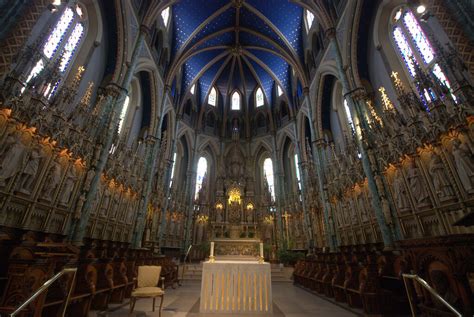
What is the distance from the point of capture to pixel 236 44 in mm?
25562

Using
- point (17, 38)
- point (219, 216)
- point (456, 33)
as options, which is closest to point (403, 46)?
point (456, 33)

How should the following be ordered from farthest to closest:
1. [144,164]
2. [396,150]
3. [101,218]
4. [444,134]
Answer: [144,164], [101,218], [396,150], [444,134]

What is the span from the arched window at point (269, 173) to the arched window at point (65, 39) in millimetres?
20233

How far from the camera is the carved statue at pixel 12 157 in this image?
7015 millimetres

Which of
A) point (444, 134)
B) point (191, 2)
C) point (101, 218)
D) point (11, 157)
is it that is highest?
point (191, 2)

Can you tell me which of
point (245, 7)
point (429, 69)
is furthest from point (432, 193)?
point (245, 7)

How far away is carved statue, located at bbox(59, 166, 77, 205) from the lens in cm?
930

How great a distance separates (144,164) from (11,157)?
9021mm

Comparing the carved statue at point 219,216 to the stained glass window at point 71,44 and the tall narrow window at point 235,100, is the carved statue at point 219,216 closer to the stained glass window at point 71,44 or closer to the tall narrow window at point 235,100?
the tall narrow window at point 235,100

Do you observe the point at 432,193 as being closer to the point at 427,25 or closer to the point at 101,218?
the point at 427,25

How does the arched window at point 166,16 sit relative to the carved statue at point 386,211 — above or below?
above

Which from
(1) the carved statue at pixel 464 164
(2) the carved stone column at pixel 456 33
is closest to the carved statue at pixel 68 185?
(1) the carved statue at pixel 464 164

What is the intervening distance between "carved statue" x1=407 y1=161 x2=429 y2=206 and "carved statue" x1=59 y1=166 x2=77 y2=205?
14.6 m

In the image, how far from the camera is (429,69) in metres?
10.0
